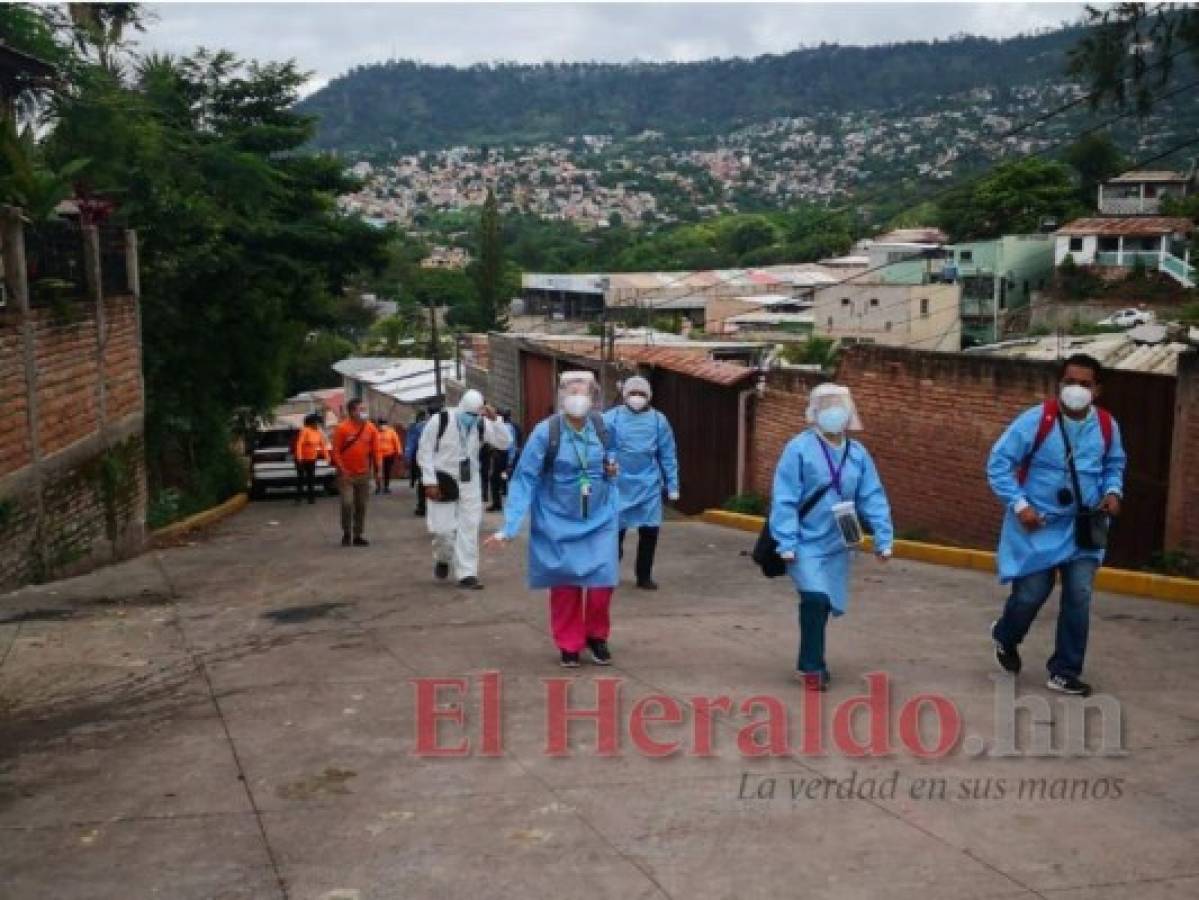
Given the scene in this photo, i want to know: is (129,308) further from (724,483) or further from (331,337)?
(331,337)

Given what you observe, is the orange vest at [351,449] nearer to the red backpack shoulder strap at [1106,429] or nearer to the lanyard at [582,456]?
the lanyard at [582,456]

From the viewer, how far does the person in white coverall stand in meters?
10.9

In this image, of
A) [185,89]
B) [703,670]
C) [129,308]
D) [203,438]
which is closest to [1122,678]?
[703,670]

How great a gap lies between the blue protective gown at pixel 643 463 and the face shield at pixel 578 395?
2691mm

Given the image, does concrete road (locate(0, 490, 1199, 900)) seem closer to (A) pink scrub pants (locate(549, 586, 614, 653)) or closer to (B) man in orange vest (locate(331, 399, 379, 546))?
(A) pink scrub pants (locate(549, 586, 614, 653))

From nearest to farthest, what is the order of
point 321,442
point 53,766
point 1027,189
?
point 53,766
point 321,442
point 1027,189

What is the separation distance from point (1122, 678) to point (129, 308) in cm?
1236

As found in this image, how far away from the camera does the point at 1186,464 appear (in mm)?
10312

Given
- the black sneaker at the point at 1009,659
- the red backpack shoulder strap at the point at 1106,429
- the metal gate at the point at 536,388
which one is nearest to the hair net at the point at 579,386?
the black sneaker at the point at 1009,659

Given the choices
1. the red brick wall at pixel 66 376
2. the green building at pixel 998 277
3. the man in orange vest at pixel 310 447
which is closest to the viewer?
the red brick wall at pixel 66 376

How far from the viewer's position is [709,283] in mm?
73688

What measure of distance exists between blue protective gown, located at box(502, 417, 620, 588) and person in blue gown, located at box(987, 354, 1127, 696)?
7.31 feet

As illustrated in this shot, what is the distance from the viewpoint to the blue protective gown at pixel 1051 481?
7.06 meters

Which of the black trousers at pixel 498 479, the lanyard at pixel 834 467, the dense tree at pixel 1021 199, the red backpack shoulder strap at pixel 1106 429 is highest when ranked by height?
the dense tree at pixel 1021 199
